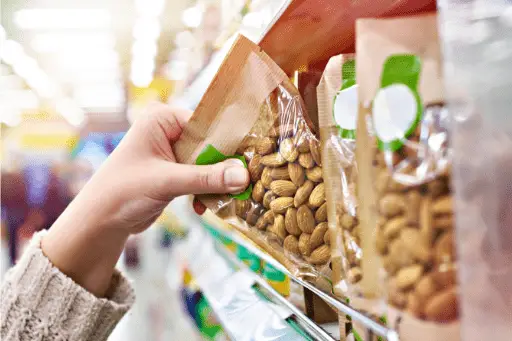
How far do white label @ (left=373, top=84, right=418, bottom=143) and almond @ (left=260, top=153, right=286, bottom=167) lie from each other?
0.30 metres

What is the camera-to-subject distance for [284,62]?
1.02 m

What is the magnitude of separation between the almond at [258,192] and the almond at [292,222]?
0.06m

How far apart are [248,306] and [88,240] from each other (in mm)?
394

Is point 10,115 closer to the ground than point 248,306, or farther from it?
farther from it

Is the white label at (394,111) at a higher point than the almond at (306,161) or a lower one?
higher

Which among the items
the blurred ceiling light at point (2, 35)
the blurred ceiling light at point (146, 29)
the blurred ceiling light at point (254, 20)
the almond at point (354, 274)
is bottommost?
the almond at point (354, 274)

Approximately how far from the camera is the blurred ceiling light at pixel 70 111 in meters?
9.23

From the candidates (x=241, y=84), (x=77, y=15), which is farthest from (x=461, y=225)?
(x=77, y=15)

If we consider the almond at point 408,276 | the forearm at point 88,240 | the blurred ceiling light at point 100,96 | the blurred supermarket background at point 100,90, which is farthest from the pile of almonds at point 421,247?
the blurred ceiling light at point 100,96

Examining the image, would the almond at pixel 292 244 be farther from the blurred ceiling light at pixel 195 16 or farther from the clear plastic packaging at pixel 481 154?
the blurred ceiling light at pixel 195 16

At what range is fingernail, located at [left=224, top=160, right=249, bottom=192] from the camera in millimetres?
828

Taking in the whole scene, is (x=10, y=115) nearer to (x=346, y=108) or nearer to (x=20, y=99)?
(x=20, y=99)

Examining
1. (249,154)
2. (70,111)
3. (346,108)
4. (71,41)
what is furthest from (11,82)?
(346,108)

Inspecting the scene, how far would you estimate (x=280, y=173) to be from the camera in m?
0.79
